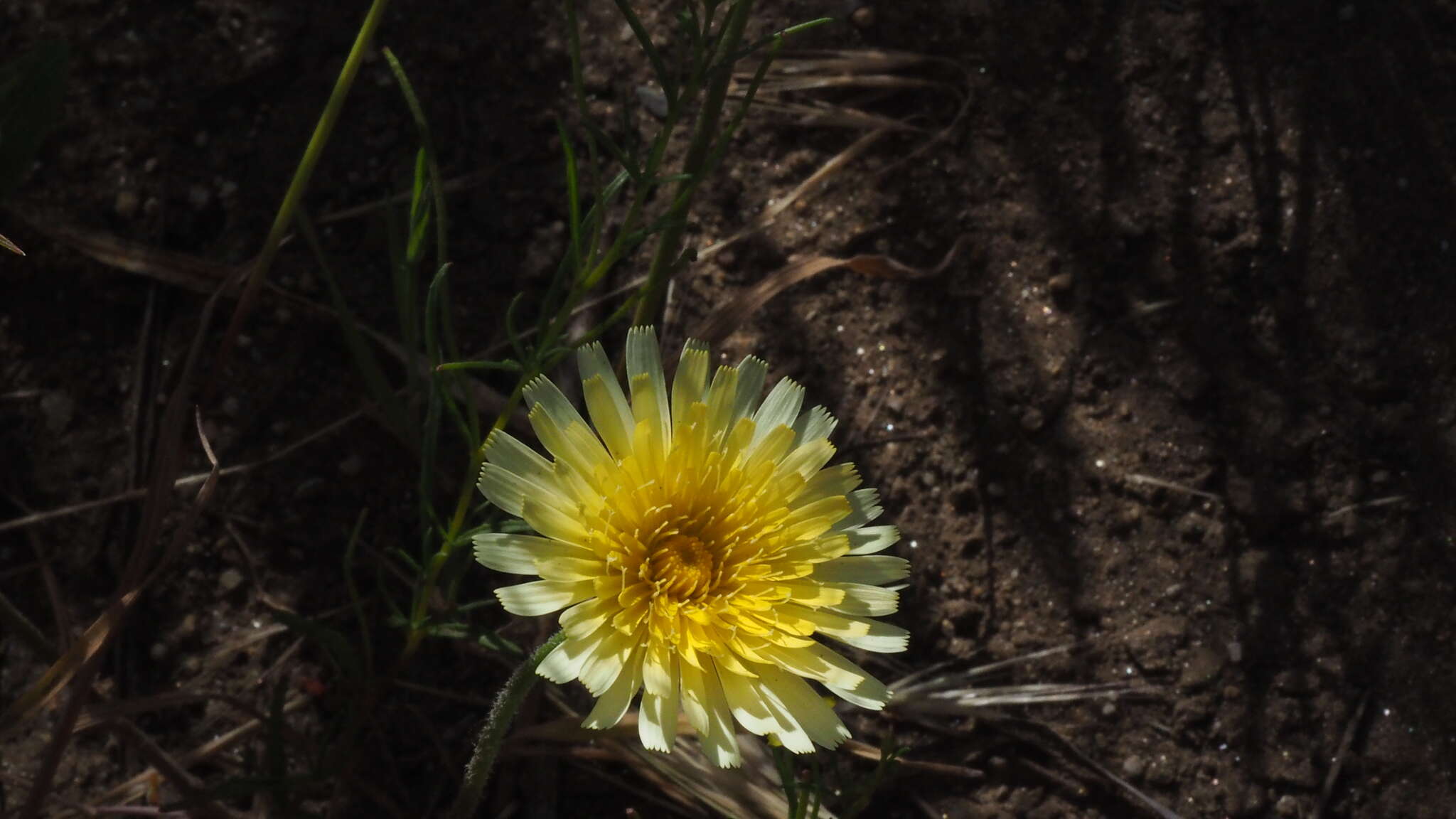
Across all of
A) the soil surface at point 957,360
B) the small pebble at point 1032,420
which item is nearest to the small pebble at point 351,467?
the soil surface at point 957,360

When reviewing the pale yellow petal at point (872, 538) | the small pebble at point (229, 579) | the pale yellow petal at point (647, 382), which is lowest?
the small pebble at point (229, 579)

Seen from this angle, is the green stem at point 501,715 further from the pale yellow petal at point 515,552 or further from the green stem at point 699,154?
the green stem at point 699,154

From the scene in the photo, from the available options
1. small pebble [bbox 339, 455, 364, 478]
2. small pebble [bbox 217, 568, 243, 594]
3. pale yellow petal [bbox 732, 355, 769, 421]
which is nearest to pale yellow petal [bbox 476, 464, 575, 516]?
pale yellow petal [bbox 732, 355, 769, 421]

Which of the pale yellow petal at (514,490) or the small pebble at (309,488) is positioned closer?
the pale yellow petal at (514,490)

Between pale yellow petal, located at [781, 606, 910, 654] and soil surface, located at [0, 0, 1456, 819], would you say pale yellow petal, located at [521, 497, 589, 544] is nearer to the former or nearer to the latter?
pale yellow petal, located at [781, 606, 910, 654]

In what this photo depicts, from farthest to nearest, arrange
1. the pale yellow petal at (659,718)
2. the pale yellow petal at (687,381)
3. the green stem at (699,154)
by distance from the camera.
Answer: the pale yellow petal at (687,381) < the green stem at (699,154) < the pale yellow petal at (659,718)

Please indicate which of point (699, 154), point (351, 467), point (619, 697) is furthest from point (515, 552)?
point (351, 467)

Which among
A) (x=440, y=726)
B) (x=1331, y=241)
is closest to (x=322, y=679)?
(x=440, y=726)
